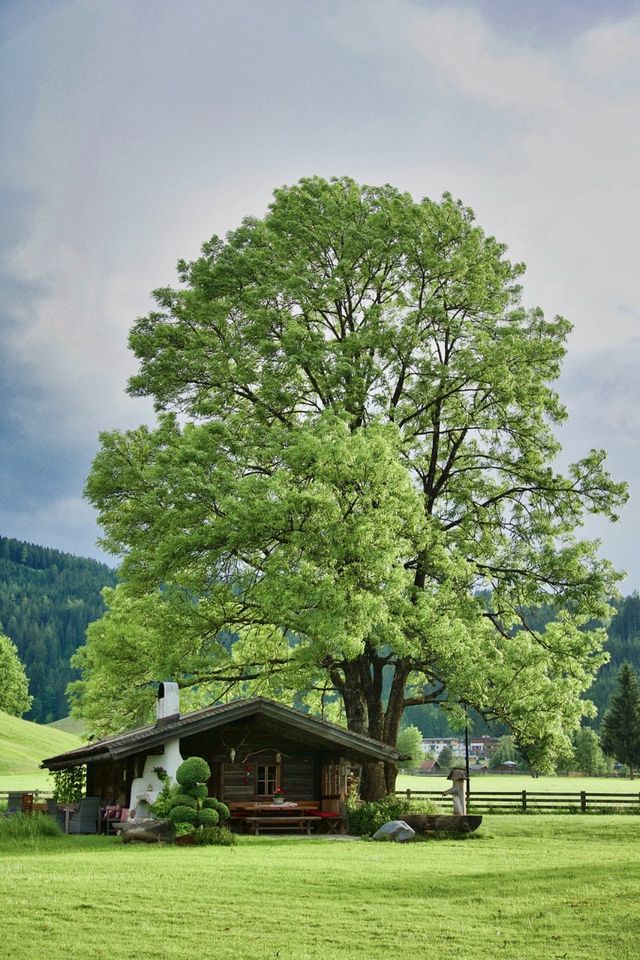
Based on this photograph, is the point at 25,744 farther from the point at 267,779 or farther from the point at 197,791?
the point at 197,791

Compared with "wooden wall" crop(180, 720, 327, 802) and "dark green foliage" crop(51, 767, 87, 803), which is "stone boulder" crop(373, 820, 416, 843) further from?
"dark green foliage" crop(51, 767, 87, 803)

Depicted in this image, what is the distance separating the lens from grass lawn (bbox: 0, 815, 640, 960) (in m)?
11.9

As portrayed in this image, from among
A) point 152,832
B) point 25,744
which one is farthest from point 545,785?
point 152,832

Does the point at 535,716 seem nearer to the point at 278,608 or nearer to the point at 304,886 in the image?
the point at 278,608

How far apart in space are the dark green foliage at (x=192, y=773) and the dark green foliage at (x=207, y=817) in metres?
0.73

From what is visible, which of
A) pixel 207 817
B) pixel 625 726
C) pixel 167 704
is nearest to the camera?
pixel 207 817

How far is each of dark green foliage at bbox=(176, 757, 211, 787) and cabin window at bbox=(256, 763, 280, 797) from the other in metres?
3.92

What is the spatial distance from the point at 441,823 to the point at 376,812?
82.5 inches

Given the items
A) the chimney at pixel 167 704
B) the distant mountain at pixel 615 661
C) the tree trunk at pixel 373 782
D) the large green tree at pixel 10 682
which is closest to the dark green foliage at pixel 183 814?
the chimney at pixel 167 704

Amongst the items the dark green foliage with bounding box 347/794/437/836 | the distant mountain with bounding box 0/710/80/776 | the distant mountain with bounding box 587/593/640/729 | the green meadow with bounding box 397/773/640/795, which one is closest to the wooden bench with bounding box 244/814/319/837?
the dark green foliage with bounding box 347/794/437/836

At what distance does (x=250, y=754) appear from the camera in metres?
29.1

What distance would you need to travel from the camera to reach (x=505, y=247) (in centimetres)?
3256

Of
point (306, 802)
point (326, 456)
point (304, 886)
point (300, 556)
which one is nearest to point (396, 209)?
point (326, 456)

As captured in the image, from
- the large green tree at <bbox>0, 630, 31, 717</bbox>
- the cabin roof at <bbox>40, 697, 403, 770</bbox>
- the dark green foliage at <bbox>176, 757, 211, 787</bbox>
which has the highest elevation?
the large green tree at <bbox>0, 630, 31, 717</bbox>
